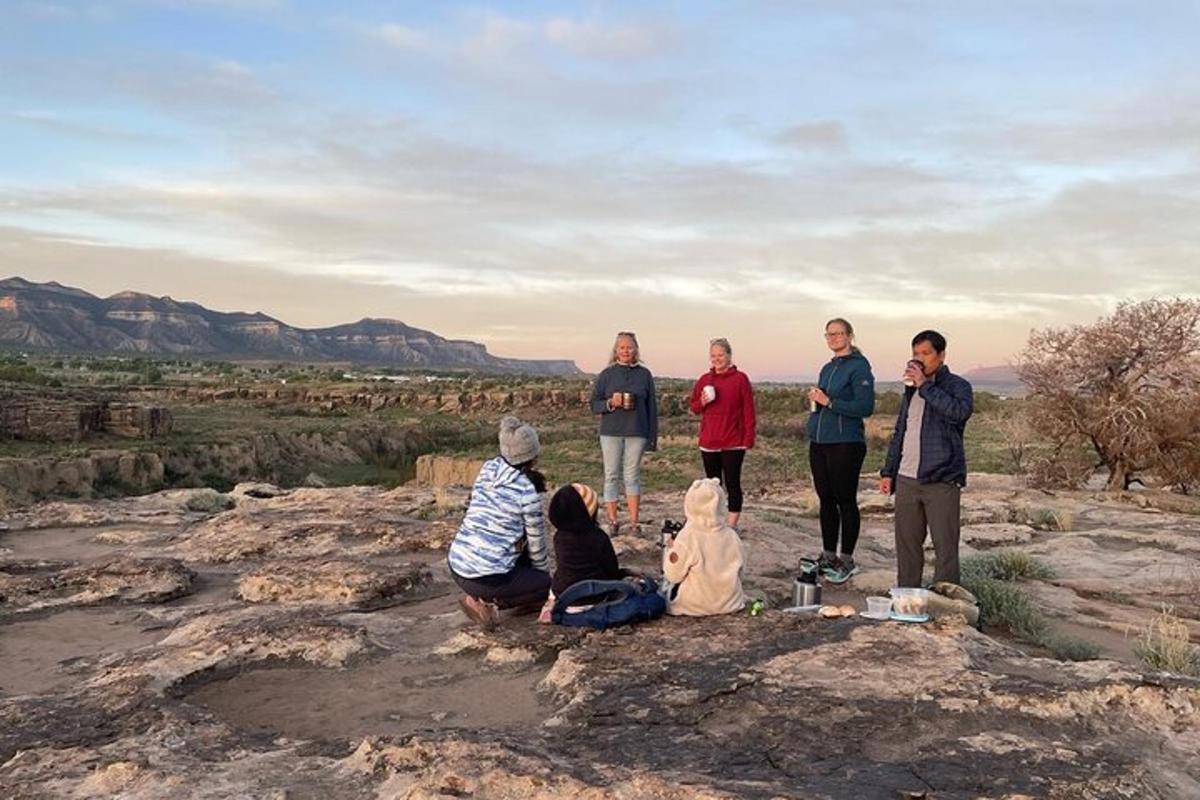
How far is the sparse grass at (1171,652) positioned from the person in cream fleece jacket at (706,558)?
Result: 2659 millimetres

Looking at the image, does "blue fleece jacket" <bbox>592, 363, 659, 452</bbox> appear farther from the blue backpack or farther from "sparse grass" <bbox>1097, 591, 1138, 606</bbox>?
"sparse grass" <bbox>1097, 591, 1138, 606</bbox>

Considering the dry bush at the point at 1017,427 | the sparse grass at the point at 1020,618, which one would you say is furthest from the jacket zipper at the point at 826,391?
the dry bush at the point at 1017,427

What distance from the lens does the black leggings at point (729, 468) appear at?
836 cm

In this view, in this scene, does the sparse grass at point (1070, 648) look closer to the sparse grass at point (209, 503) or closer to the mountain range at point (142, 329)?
the sparse grass at point (209, 503)

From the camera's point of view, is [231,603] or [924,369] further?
[231,603]

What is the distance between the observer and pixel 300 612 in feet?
22.5

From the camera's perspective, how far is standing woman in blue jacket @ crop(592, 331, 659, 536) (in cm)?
872

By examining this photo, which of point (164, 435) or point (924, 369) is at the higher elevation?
point (924, 369)

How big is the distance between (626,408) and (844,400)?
7.36 ft

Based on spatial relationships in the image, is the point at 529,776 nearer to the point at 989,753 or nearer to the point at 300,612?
the point at 989,753

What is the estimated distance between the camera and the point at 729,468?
8398mm

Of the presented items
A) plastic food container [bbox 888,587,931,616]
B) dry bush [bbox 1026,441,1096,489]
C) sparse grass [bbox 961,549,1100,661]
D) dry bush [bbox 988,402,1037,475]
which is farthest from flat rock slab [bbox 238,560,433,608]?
dry bush [bbox 988,402,1037,475]

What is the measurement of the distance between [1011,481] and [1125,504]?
3.27m

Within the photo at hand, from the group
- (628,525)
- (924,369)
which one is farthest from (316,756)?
(628,525)
